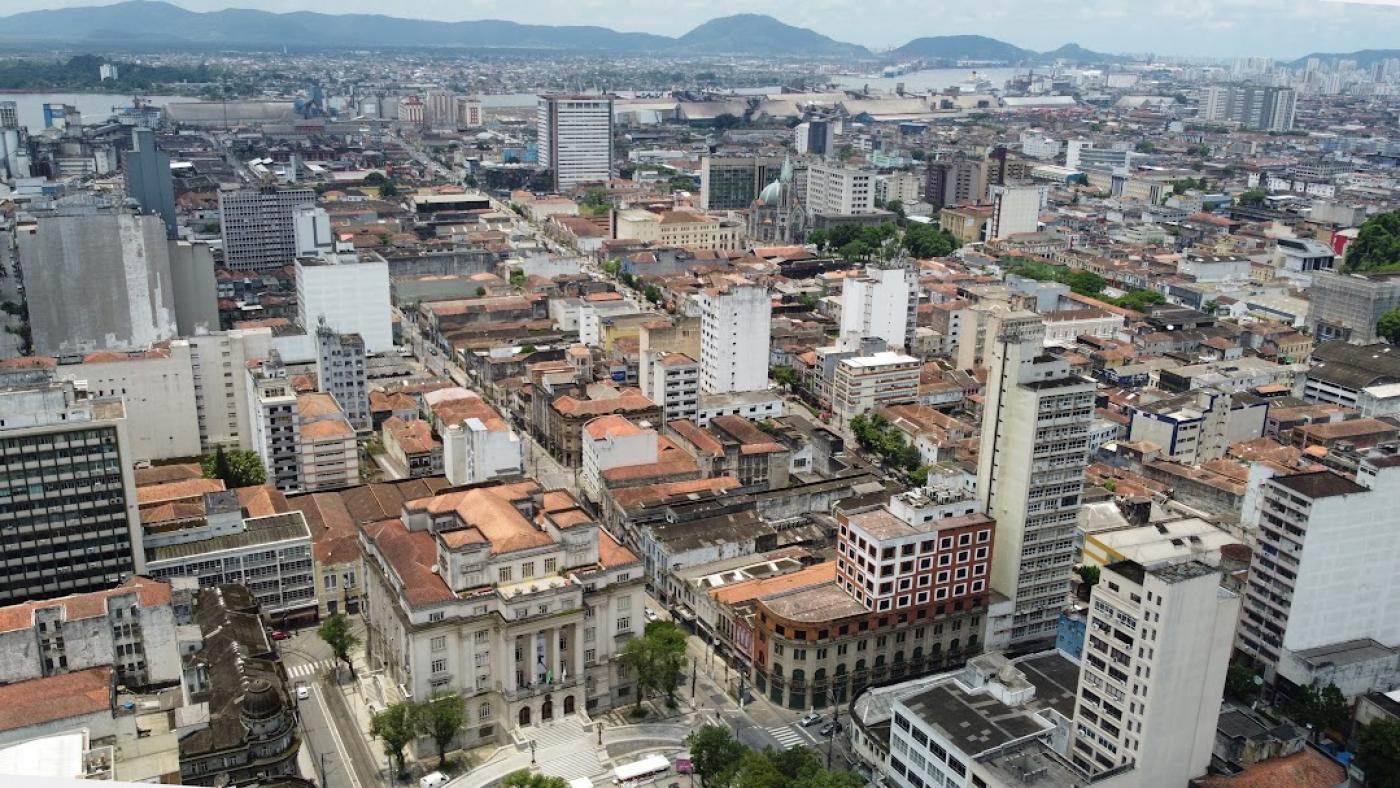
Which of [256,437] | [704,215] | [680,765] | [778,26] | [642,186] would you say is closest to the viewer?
[778,26]

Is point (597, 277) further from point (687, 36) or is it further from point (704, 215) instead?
point (687, 36)

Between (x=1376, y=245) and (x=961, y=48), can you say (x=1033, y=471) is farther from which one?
(x=1376, y=245)

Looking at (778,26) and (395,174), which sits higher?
(778,26)

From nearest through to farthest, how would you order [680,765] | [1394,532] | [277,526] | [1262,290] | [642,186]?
[680,765] < [1394,532] < [277,526] < [1262,290] < [642,186]

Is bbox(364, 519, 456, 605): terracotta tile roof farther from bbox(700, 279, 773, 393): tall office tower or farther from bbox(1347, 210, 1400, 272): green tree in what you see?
bbox(1347, 210, 1400, 272): green tree

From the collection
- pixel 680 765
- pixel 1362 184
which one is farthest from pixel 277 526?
pixel 1362 184

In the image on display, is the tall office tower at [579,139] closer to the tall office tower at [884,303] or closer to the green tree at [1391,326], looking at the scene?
the tall office tower at [884,303]

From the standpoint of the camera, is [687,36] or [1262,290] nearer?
[687,36]
